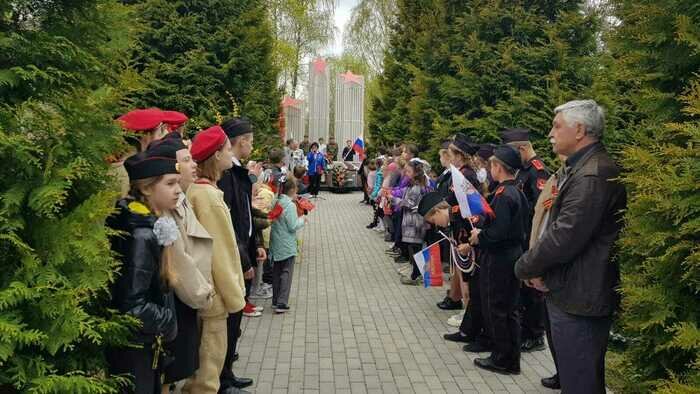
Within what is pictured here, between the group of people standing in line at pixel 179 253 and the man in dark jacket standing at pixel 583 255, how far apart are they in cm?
213

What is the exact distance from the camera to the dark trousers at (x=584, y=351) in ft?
12.5

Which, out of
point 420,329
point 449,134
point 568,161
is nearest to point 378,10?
point 449,134

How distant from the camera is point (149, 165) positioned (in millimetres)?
3408

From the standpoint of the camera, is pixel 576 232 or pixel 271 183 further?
pixel 271 183

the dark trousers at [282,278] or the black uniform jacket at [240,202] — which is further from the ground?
the black uniform jacket at [240,202]

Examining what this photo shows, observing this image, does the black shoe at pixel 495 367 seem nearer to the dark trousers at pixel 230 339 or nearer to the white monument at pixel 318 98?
the dark trousers at pixel 230 339

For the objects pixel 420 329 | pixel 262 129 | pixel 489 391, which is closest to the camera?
pixel 489 391

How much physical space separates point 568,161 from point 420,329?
392cm

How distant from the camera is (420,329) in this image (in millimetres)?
7402

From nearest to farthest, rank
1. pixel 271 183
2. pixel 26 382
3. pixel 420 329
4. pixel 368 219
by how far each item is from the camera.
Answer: pixel 26 382, pixel 420 329, pixel 271 183, pixel 368 219

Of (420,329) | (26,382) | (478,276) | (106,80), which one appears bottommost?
(420,329)

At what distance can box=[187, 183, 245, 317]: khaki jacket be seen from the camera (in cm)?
431

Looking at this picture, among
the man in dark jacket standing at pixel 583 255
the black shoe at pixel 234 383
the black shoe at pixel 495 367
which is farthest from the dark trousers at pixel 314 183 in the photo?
the man in dark jacket standing at pixel 583 255

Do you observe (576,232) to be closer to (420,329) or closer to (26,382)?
(26,382)
